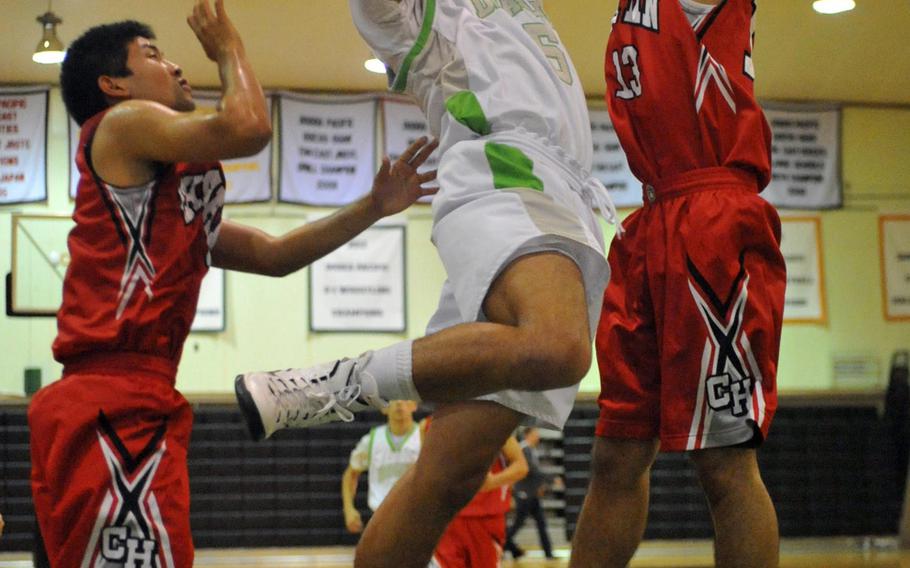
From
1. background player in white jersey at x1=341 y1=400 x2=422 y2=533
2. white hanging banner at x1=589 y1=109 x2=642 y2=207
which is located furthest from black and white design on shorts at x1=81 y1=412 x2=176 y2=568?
white hanging banner at x1=589 y1=109 x2=642 y2=207

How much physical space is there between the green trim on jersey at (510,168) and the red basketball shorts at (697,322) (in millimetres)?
668

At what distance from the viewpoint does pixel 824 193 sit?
12734 mm

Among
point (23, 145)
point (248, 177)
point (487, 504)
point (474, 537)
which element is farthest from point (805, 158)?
point (23, 145)

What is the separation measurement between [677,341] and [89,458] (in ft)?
5.33

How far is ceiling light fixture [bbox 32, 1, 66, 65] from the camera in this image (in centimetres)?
920

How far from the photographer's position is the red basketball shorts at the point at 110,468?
2.71 meters

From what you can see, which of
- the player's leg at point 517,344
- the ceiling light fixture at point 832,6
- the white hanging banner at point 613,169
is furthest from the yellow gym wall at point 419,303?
the player's leg at point 517,344

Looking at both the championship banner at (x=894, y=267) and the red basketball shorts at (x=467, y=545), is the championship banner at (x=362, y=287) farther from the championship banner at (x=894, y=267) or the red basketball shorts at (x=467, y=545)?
the red basketball shorts at (x=467, y=545)

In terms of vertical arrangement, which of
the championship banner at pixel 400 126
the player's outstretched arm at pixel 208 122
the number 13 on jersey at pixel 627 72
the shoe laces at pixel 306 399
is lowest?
the shoe laces at pixel 306 399

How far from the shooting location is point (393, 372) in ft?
8.69

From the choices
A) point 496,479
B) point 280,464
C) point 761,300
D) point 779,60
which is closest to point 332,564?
point 280,464

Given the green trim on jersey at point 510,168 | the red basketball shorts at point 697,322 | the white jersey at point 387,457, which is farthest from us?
the white jersey at point 387,457

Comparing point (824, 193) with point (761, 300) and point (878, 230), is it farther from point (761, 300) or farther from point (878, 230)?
point (761, 300)

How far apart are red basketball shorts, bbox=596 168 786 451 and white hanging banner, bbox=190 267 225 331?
8791 mm
